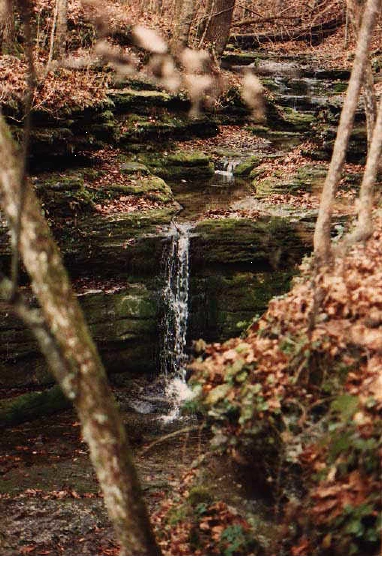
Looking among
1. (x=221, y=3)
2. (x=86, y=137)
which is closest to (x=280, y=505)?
(x=86, y=137)

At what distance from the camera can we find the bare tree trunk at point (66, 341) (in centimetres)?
361

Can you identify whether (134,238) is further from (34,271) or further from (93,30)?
(93,30)

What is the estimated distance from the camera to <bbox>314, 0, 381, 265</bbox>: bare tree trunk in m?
6.07

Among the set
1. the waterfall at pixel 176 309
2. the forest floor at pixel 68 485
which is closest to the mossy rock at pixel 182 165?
the waterfall at pixel 176 309

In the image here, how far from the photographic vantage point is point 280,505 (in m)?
4.91

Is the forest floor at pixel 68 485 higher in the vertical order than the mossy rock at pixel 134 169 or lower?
lower

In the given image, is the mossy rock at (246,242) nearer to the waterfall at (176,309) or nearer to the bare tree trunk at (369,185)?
the waterfall at (176,309)

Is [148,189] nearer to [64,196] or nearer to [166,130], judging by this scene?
[64,196]

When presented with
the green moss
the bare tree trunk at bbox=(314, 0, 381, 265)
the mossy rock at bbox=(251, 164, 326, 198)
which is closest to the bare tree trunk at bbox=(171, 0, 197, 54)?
the mossy rock at bbox=(251, 164, 326, 198)

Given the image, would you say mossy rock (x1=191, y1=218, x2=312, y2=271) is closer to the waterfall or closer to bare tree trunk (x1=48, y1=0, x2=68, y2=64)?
the waterfall

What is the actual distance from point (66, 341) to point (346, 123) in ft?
15.0

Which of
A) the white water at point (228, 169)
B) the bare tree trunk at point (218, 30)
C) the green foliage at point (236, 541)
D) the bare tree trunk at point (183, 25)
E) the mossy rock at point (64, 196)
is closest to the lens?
the green foliage at point (236, 541)

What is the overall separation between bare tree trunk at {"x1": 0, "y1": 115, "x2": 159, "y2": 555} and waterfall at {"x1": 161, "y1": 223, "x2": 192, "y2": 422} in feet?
21.1

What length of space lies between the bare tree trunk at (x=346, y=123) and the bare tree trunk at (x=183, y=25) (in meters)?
10.2
